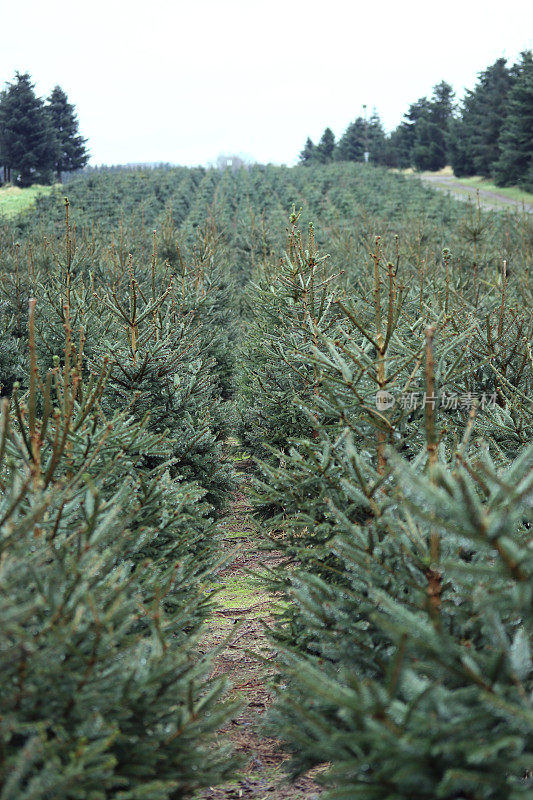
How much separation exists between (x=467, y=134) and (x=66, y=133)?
35.8m

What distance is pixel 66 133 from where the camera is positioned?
53438 mm

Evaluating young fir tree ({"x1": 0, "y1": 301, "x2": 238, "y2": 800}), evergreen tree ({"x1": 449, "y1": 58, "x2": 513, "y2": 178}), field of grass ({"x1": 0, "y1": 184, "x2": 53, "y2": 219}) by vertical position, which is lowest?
young fir tree ({"x1": 0, "y1": 301, "x2": 238, "y2": 800})

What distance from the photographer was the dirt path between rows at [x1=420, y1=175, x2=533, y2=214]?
39.6 meters

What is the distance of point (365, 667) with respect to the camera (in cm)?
275

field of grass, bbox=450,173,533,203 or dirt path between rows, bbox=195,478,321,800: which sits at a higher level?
field of grass, bbox=450,173,533,203

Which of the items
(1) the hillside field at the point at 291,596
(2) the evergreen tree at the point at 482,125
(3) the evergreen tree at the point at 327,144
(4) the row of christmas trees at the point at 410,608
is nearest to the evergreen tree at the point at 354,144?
(3) the evergreen tree at the point at 327,144

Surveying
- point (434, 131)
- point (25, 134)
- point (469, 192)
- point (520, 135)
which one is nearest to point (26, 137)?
point (25, 134)

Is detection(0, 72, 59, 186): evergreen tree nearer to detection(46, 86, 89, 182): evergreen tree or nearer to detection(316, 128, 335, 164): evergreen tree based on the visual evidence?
detection(46, 86, 89, 182): evergreen tree

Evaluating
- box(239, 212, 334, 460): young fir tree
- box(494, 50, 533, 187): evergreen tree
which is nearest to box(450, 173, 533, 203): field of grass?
box(494, 50, 533, 187): evergreen tree

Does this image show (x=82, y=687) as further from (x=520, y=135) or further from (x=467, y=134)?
(x=467, y=134)

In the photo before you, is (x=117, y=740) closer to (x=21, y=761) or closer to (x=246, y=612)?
(x=21, y=761)

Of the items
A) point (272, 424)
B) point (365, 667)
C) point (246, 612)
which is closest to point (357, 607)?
point (365, 667)

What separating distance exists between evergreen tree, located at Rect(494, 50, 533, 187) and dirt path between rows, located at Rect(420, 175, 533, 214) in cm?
159

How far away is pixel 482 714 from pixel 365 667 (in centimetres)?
96
